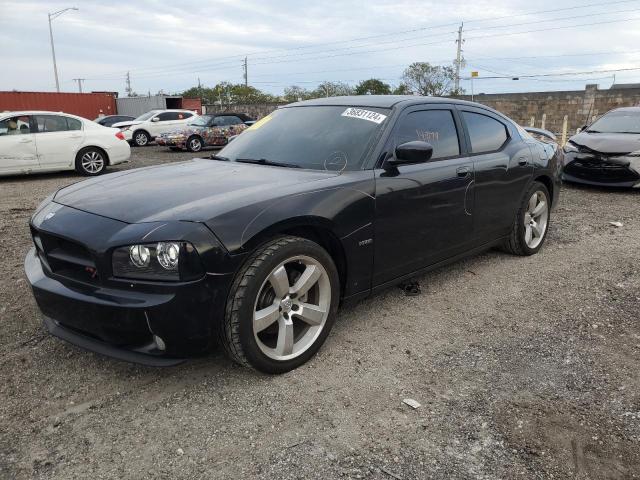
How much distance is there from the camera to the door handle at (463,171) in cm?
396

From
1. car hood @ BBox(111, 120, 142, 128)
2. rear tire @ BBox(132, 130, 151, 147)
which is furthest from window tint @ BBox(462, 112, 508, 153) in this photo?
car hood @ BBox(111, 120, 142, 128)

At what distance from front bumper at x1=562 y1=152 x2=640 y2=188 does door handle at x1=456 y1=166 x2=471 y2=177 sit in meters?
5.12

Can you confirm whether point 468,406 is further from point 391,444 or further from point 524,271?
point 524,271

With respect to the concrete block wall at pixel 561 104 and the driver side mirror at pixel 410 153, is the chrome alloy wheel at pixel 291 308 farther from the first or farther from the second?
the concrete block wall at pixel 561 104

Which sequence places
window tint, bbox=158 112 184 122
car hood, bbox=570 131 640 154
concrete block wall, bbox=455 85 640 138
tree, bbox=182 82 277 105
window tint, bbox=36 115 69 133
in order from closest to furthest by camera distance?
car hood, bbox=570 131 640 154
window tint, bbox=36 115 69 133
window tint, bbox=158 112 184 122
concrete block wall, bbox=455 85 640 138
tree, bbox=182 82 277 105

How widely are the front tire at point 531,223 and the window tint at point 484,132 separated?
662 millimetres

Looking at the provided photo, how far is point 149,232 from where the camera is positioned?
8.11 feet

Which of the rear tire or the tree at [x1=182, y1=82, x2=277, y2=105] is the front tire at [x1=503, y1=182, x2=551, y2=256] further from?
the tree at [x1=182, y1=82, x2=277, y2=105]

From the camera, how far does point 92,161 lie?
1149cm

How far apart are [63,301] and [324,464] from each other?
155cm

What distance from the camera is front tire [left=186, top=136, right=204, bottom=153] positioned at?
17.7 m

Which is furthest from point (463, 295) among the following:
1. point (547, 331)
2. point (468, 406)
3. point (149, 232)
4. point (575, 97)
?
point (575, 97)

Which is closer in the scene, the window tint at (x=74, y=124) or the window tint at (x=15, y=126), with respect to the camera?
the window tint at (x=15, y=126)

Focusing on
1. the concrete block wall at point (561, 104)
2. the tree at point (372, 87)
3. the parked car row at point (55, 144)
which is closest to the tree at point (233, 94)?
the tree at point (372, 87)
